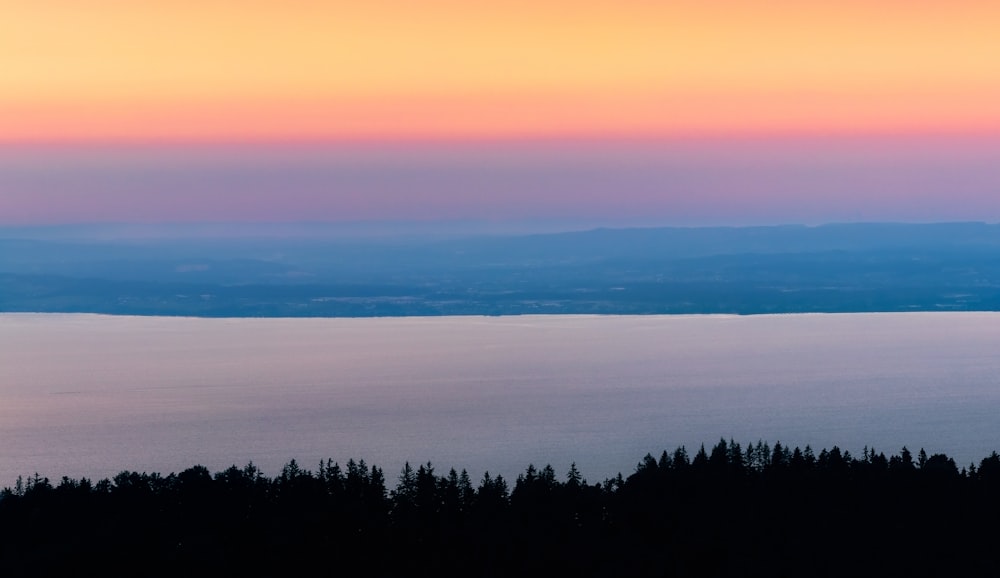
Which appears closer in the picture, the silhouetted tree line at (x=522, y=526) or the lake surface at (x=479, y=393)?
the silhouetted tree line at (x=522, y=526)

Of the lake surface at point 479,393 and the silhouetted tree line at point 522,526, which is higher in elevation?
the lake surface at point 479,393

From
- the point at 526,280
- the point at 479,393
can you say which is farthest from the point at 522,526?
the point at 526,280

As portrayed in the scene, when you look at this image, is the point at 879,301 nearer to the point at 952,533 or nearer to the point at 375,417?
the point at 375,417

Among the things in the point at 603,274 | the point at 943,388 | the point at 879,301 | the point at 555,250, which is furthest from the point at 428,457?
the point at 555,250

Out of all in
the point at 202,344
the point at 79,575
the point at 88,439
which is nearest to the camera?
the point at 79,575

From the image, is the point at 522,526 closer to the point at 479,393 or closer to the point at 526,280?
the point at 479,393

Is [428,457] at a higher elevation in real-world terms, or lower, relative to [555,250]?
lower
